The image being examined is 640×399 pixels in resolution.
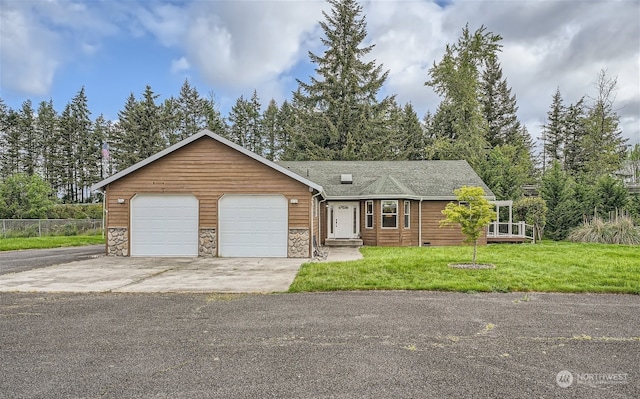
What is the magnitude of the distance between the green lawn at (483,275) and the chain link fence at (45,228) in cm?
1852

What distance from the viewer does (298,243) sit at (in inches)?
553

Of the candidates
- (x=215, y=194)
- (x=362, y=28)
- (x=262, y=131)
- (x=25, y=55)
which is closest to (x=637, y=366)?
(x=215, y=194)

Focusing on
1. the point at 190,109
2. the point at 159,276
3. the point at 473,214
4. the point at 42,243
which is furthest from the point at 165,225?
the point at 190,109

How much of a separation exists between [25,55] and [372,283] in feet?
61.2

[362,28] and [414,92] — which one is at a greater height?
[362,28]

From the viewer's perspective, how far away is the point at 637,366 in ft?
13.5

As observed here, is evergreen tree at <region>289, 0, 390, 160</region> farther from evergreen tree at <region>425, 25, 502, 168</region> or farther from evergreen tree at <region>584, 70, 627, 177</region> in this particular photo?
evergreen tree at <region>584, 70, 627, 177</region>

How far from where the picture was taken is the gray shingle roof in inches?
731

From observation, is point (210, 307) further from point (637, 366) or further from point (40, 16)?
point (40, 16)

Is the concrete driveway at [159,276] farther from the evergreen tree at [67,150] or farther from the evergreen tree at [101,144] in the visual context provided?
the evergreen tree at [67,150]

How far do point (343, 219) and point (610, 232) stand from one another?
12.0 meters

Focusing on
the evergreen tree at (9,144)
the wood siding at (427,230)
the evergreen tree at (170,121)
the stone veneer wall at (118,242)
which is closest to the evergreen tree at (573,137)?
the wood siding at (427,230)

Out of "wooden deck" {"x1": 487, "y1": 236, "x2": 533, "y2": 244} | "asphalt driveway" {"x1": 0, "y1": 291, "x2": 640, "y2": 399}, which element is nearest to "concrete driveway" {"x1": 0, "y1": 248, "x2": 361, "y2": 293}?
"asphalt driveway" {"x1": 0, "y1": 291, "x2": 640, "y2": 399}

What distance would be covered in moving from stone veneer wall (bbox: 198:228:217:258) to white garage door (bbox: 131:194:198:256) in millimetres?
200
